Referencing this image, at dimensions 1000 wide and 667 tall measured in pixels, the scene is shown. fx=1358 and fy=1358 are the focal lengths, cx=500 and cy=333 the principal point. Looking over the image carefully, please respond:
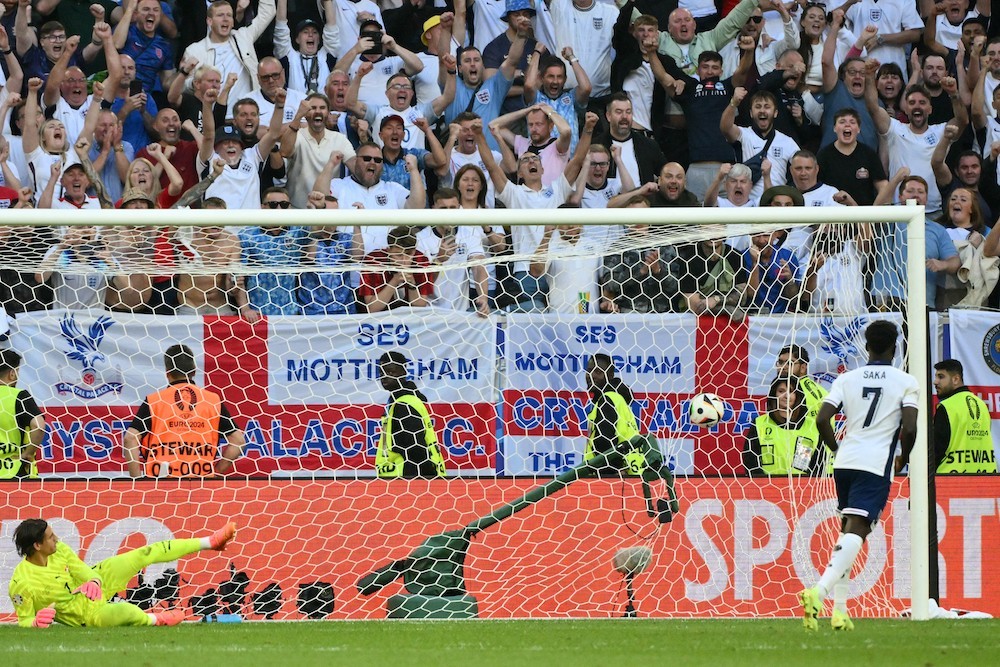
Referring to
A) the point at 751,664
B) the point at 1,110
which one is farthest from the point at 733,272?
the point at 1,110

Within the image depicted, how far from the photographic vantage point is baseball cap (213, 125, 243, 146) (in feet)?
39.0

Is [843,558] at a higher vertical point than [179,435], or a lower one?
lower

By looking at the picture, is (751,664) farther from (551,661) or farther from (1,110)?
(1,110)

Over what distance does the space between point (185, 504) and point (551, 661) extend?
3.59 m

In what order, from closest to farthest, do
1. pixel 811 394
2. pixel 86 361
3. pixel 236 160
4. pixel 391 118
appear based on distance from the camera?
pixel 811 394 < pixel 86 361 < pixel 236 160 < pixel 391 118

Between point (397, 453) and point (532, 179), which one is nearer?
point (397, 453)

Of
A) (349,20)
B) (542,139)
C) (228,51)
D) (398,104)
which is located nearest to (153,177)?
(228,51)

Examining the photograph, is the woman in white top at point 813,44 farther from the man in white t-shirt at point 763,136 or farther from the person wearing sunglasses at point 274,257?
the person wearing sunglasses at point 274,257

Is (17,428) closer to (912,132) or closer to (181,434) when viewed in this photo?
(181,434)

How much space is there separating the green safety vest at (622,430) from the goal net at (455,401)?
3 cm

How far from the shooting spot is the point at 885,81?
13.6 m

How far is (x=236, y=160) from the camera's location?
38.9 ft

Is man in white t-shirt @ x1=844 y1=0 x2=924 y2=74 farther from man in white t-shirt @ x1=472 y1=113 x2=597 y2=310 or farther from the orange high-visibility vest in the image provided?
the orange high-visibility vest

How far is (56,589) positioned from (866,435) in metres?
4.47
